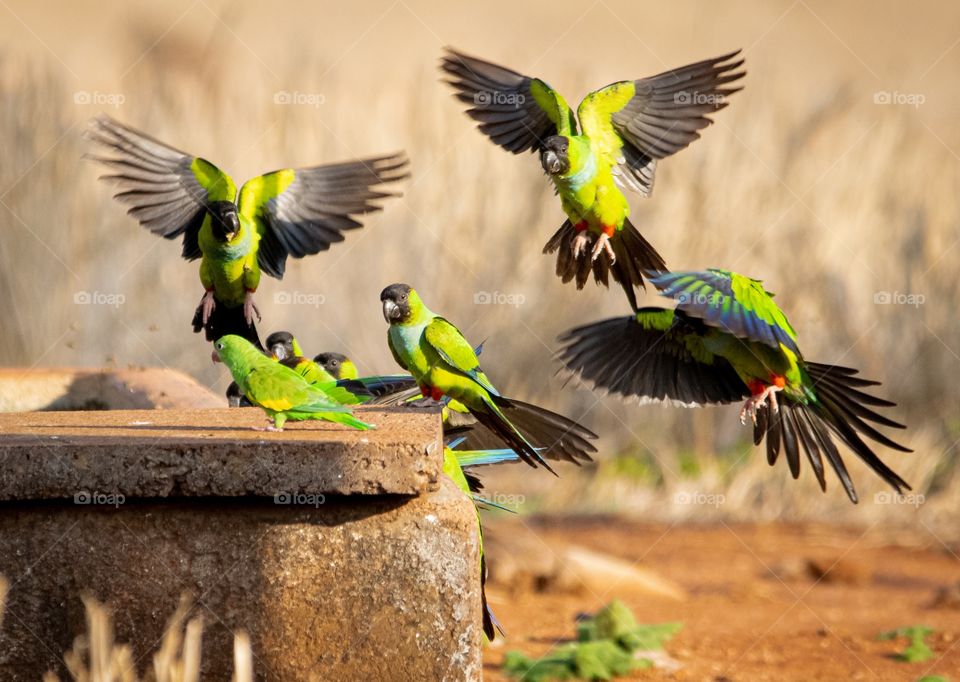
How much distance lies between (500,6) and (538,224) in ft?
49.7

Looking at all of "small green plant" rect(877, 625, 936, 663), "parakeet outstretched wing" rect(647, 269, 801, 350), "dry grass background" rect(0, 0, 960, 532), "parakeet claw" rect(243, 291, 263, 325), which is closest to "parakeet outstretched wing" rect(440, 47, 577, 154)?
"parakeet outstretched wing" rect(647, 269, 801, 350)

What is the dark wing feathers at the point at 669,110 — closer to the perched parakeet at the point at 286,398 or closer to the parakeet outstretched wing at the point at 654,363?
the parakeet outstretched wing at the point at 654,363

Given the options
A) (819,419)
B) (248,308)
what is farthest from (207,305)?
(819,419)

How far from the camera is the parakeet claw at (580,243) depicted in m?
4.75

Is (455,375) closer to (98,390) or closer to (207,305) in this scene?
(207,305)

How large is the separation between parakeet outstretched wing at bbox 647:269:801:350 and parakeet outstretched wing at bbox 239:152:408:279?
6.31 feet

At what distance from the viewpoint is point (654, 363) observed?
5258mm

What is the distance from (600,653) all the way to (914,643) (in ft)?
4.83

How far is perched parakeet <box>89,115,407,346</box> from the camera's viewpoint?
578cm

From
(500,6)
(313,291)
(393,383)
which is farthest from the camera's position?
(500,6)

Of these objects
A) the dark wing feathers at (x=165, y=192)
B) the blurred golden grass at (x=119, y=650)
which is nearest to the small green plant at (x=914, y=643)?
the blurred golden grass at (x=119, y=650)

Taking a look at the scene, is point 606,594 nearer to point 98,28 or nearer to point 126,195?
point 126,195

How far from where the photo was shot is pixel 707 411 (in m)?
9.16

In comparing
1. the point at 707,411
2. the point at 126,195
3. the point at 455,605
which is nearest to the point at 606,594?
the point at 707,411
